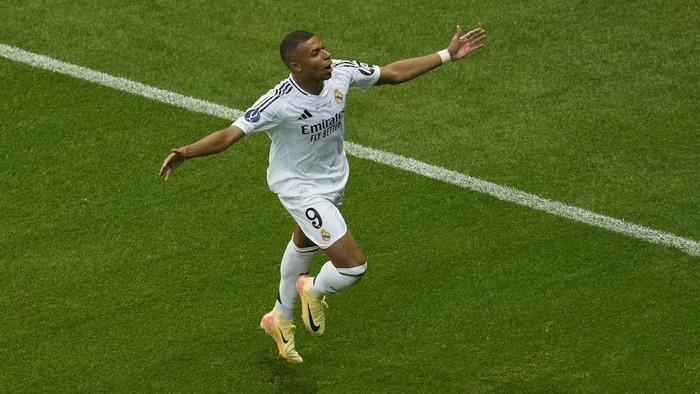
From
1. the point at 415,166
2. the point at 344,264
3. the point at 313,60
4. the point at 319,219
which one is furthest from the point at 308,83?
the point at 415,166

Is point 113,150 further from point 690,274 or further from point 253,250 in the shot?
Answer: point 690,274

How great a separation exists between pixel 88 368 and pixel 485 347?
2840 mm

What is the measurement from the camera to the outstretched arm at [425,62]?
372 inches

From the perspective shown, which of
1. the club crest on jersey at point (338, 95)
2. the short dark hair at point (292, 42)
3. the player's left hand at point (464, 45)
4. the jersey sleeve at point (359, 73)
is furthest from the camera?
the player's left hand at point (464, 45)

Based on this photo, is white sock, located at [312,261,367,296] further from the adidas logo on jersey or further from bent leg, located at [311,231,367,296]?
the adidas logo on jersey

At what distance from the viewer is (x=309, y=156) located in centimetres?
901

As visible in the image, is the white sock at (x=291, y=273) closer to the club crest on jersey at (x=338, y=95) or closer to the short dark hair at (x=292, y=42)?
A: the club crest on jersey at (x=338, y=95)

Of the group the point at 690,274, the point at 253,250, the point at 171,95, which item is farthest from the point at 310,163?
the point at 171,95

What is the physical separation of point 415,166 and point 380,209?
76cm

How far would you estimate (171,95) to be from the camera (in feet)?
41.5

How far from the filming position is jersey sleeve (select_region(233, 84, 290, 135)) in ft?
28.5

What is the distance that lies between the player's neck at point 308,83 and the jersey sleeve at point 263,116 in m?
0.17

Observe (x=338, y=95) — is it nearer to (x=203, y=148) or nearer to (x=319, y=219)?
(x=319, y=219)

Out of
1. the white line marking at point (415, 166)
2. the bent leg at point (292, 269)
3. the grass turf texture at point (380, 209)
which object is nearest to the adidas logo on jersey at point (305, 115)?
the bent leg at point (292, 269)
